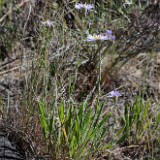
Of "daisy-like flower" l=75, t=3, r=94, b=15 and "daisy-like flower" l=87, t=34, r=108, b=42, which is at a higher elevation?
"daisy-like flower" l=75, t=3, r=94, b=15

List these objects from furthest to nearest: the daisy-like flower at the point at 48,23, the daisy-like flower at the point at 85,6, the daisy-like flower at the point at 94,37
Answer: the daisy-like flower at the point at 48,23 < the daisy-like flower at the point at 85,6 < the daisy-like flower at the point at 94,37

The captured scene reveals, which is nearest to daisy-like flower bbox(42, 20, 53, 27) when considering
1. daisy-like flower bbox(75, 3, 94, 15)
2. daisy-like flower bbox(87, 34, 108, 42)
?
daisy-like flower bbox(75, 3, 94, 15)

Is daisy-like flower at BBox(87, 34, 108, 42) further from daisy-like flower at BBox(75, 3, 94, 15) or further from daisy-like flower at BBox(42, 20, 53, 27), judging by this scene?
daisy-like flower at BBox(42, 20, 53, 27)

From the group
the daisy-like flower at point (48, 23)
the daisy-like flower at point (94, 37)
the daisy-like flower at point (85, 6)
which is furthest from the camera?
the daisy-like flower at point (48, 23)

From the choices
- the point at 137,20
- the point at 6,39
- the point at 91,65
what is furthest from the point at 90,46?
the point at 6,39

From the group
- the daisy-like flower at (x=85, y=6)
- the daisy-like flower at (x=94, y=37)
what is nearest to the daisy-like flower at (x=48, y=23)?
the daisy-like flower at (x=85, y=6)

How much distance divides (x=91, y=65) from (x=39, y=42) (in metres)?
0.43

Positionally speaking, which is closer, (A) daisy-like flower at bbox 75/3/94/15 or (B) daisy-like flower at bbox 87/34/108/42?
(B) daisy-like flower at bbox 87/34/108/42

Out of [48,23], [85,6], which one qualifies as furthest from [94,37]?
[48,23]

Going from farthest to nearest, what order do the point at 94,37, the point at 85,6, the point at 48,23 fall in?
the point at 48,23
the point at 85,6
the point at 94,37

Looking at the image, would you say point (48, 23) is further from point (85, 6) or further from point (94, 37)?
point (94, 37)

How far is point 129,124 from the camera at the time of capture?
7.75ft

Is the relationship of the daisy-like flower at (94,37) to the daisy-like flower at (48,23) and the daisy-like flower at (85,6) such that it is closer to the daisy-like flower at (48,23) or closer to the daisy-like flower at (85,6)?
the daisy-like flower at (85,6)

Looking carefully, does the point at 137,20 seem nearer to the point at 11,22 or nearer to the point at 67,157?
the point at 11,22
